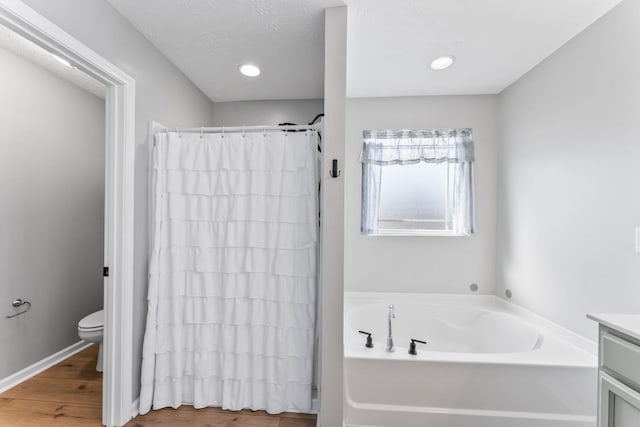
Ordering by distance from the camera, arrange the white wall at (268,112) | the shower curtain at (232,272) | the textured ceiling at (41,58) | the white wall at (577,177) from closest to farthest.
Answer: the white wall at (577,177), the shower curtain at (232,272), the textured ceiling at (41,58), the white wall at (268,112)

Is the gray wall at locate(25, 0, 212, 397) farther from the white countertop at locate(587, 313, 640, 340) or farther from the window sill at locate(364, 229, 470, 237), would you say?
the white countertop at locate(587, 313, 640, 340)

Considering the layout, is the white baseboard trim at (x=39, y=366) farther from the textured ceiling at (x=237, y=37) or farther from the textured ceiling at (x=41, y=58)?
the textured ceiling at (x=237, y=37)

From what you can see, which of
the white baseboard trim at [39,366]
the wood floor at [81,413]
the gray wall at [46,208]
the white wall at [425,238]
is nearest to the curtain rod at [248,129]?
the white wall at [425,238]

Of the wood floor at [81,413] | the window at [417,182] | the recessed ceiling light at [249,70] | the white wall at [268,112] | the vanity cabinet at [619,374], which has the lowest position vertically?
the wood floor at [81,413]

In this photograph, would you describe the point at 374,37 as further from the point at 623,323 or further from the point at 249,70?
the point at 623,323

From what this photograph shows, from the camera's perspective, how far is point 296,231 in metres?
1.76

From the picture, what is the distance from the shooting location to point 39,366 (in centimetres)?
222

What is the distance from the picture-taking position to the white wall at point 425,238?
2.63m

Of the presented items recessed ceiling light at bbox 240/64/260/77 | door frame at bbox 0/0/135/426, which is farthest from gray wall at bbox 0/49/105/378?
recessed ceiling light at bbox 240/64/260/77

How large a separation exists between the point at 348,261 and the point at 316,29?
1901 mm

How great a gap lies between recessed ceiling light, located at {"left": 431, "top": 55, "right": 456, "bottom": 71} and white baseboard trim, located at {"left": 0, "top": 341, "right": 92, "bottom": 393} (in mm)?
3821

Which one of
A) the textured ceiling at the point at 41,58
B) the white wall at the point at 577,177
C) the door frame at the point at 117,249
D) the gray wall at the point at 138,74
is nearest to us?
the gray wall at the point at 138,74

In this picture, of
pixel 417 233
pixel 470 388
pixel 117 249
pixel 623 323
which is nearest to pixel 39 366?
pixel 117 249

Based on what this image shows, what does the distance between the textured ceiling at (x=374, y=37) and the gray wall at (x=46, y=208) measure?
1166mm
